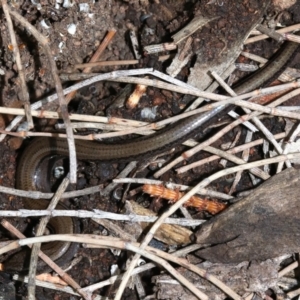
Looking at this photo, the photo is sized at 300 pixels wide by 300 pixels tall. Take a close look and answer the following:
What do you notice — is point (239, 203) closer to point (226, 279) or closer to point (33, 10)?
point (226, 279)

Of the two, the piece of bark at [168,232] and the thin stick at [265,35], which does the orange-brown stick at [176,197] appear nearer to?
the piece of bark at [168,232]

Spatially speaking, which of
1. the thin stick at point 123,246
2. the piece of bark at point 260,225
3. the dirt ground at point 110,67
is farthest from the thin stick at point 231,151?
the thin stick at point 123,246

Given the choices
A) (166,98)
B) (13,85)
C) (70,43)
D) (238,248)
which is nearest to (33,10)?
(70,43)

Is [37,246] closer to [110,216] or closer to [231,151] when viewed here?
[110,216]

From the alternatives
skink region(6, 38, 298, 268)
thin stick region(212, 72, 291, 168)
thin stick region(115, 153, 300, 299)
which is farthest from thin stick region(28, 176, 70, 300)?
thin stick region(212, 72, 291, 168)

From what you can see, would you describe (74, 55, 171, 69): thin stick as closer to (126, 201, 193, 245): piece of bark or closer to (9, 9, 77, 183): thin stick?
(9, 9, 77, 183): thin stick
